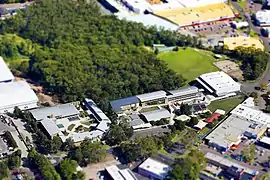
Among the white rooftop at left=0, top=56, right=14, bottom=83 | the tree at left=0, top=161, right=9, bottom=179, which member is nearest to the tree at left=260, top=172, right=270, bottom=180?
the tree at left=0, top=161, right=9, bottom=179

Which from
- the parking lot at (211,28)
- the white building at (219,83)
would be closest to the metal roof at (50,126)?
the white building at (219,83)

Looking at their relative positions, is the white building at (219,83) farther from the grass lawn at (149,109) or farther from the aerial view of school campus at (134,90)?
the grass lawn at (149,109)

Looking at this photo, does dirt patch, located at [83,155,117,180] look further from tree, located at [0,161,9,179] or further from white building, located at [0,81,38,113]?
white building, located at [0,81,38,113]

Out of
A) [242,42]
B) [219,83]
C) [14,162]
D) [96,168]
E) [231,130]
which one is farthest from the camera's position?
[242,42]

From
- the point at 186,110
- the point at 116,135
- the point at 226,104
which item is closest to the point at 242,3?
the point at 226,104

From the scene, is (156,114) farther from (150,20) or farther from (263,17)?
(263,17)

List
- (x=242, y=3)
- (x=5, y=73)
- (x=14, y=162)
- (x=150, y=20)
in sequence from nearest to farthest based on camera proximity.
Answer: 1. (x=14, y=162)
2. (x=5, y=73)
3. (x=150, y=20)
4. (x=242, y=3)
